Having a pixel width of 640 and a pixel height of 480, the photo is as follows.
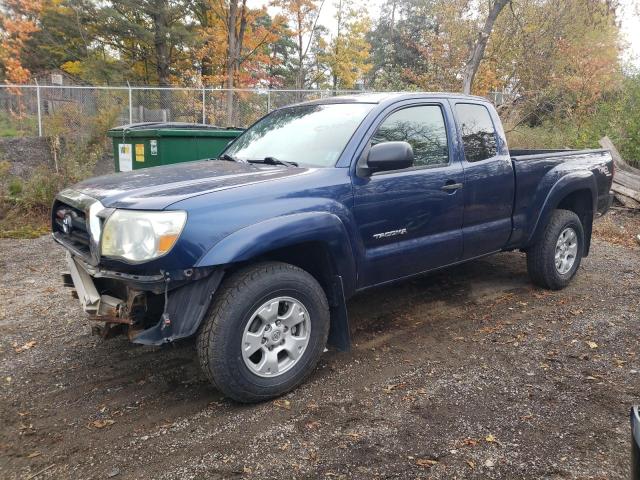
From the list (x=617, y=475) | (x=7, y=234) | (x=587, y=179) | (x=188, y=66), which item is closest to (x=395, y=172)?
(x=617, y=475)

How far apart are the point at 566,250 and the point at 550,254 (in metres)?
0.43

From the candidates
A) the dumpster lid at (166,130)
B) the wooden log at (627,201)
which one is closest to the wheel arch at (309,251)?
the dumpster lid at (166,130)

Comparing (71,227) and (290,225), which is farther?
(71,227)

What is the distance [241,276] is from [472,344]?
6.82 feet

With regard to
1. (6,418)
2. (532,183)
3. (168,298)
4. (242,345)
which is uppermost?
(532,183)

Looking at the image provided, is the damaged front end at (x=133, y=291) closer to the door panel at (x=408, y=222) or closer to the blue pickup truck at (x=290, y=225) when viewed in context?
the blue pickup truck at (x=290, y=225)

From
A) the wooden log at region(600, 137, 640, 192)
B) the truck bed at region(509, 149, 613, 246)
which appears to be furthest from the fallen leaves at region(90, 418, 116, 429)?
the wooden log at region(600, 137, 640, 192)

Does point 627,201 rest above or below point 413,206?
below

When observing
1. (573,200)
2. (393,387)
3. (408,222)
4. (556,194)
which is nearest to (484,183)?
(408,222)

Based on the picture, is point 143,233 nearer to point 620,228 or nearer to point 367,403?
point 367,403

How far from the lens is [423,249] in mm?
4094

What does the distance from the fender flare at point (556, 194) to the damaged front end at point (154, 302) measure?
3470 millimetres

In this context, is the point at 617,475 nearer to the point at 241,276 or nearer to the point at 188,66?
the point at 241,276

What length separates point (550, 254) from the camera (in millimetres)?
5285
